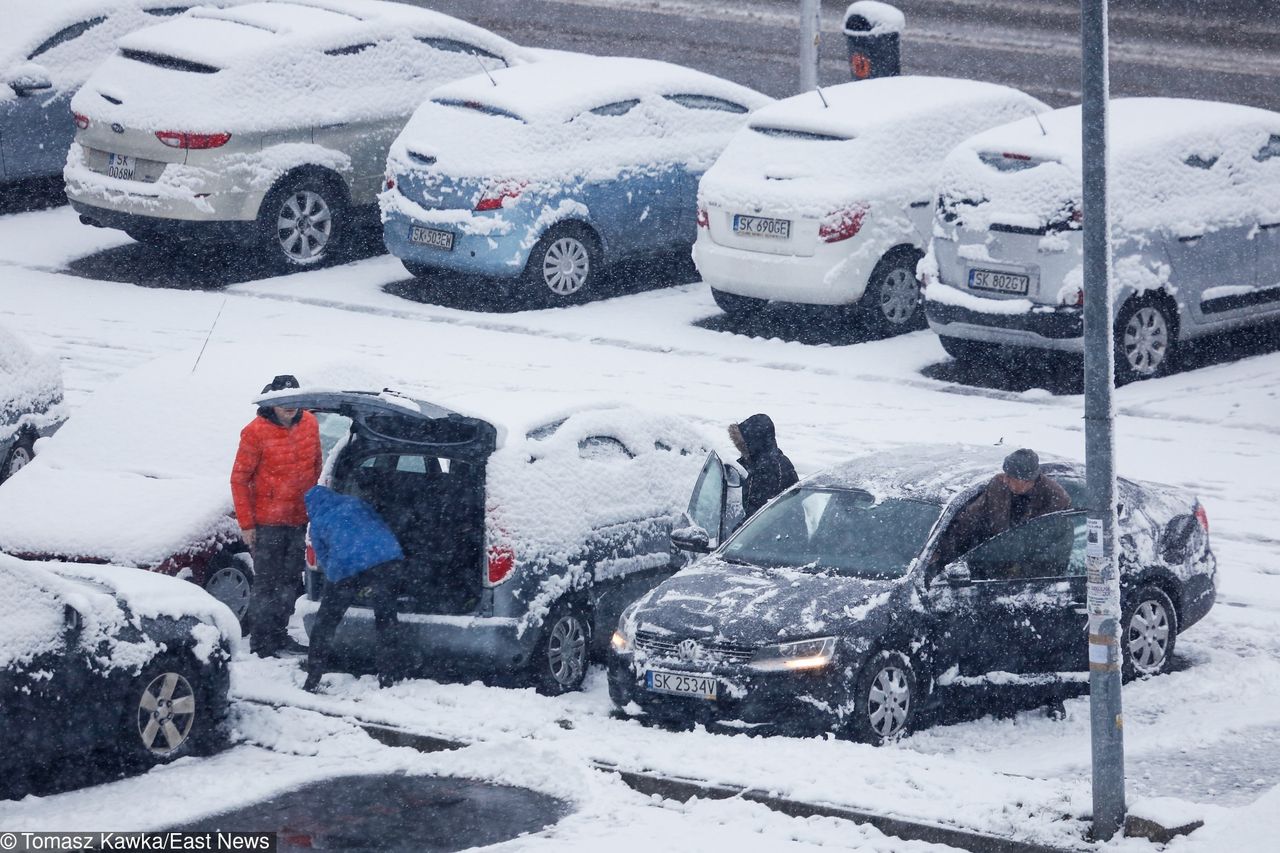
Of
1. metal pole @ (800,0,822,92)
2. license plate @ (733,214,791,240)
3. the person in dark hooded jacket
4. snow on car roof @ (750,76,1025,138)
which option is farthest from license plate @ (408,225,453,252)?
the person in dark hooded jacket

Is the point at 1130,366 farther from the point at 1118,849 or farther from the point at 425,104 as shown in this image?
the point at 1118,849

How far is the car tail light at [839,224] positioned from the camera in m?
16.4

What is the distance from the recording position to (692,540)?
10492 millimetres

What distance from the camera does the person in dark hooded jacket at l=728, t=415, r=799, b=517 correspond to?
11484mm

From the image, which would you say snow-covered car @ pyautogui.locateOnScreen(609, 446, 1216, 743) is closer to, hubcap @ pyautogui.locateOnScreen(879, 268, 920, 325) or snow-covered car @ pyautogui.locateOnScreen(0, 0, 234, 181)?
hubcap @ pyautogui.locateOnScreen(879, 268, 920, 325)

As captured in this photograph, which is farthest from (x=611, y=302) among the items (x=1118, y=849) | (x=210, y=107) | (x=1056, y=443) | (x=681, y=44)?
(x=1118, y=849)

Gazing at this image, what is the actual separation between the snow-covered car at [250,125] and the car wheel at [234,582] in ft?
23.2

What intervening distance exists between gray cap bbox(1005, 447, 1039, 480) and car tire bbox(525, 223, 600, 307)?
7810 mm

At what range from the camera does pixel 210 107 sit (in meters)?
17.9

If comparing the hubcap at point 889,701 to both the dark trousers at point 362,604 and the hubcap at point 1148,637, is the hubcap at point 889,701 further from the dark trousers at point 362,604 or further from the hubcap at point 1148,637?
the dark trousers at point 362,604

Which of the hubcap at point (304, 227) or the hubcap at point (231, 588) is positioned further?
the hubcap at point (304, 227)

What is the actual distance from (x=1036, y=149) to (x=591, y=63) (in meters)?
4.90

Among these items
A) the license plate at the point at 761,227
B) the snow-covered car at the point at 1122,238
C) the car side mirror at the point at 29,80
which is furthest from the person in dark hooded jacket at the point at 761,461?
the car side mirror at the point at 29,80

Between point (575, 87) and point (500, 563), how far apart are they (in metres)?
8.78
